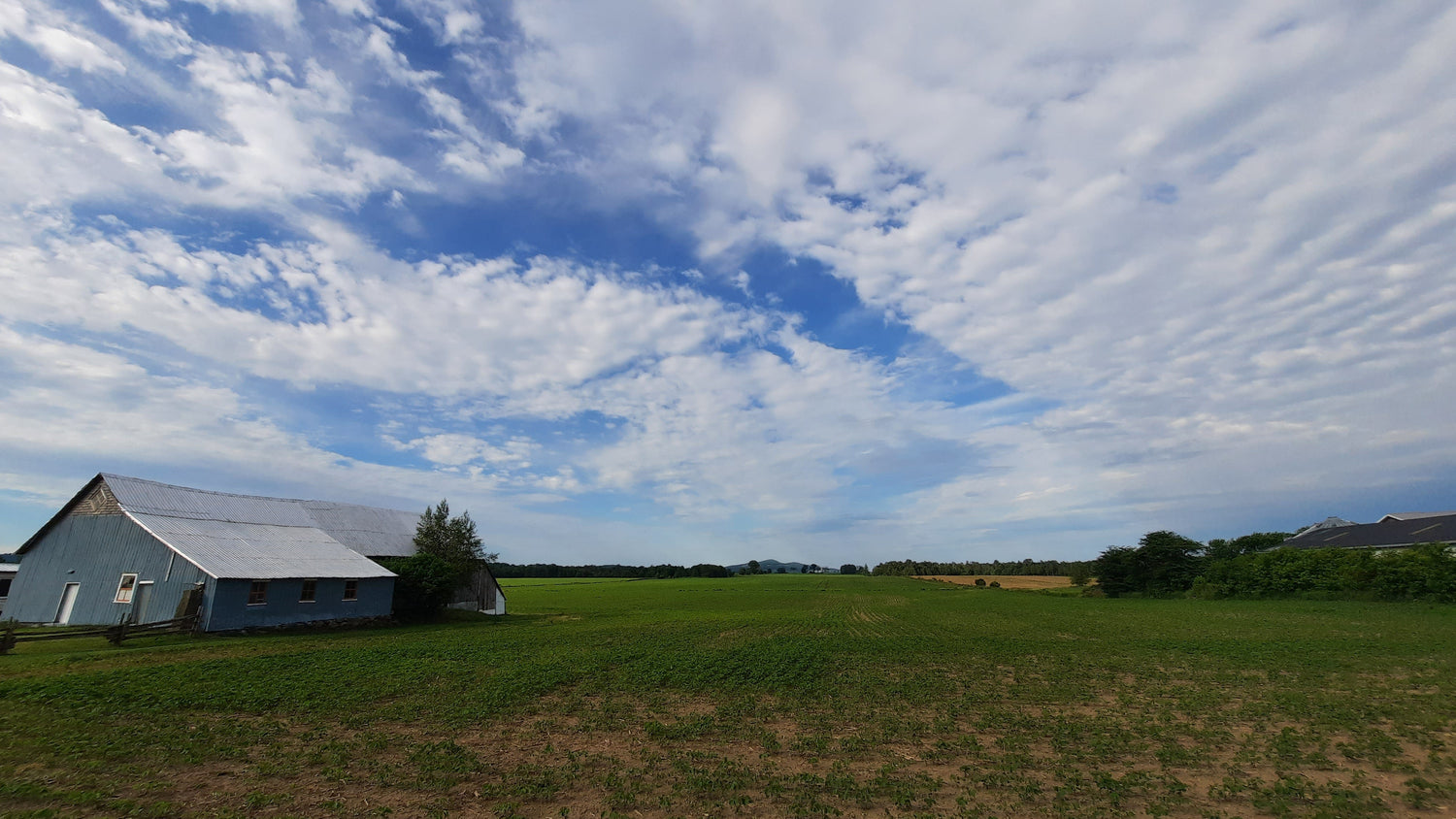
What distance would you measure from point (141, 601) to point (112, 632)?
5.96 meters

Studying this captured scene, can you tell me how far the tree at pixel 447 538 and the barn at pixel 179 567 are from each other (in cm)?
960

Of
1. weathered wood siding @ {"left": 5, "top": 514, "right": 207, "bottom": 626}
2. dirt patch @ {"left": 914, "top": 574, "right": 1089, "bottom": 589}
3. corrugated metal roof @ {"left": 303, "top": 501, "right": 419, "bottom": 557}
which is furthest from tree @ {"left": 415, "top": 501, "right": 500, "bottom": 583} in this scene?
dirt patch @ {"left": 914, "top": 574, "right": 1089, "bottom": 589}

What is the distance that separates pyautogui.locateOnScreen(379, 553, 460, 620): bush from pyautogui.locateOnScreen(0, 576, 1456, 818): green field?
12.8 m

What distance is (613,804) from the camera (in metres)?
9.39

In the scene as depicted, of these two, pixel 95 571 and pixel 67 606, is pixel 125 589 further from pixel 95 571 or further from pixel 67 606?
pixel 67 606

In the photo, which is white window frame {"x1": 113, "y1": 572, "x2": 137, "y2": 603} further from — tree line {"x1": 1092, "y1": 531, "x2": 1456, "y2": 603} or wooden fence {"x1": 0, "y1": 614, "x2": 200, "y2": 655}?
tree line {"x1": 1092, "y1": 531, "x2": 1456, "y2": 603}

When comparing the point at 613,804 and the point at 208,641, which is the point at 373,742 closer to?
the point at 613,804

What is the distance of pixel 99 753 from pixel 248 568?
2286cm

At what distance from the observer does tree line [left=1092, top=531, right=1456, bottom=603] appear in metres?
46.1

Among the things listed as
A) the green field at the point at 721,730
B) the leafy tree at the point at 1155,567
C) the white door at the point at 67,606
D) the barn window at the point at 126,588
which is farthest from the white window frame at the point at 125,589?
the leafy tree at the point at 1155,567

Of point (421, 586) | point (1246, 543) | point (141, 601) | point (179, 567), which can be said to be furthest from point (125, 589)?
point (1246, 543)

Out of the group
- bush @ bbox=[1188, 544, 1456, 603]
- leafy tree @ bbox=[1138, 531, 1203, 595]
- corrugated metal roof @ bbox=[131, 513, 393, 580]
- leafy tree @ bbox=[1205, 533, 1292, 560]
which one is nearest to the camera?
corrugated metal roof @ bbox=[131, 513, 393, 580]

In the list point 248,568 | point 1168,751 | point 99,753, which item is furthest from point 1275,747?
point 248,568

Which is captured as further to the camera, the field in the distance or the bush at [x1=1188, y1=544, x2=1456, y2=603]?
the field in the distance
